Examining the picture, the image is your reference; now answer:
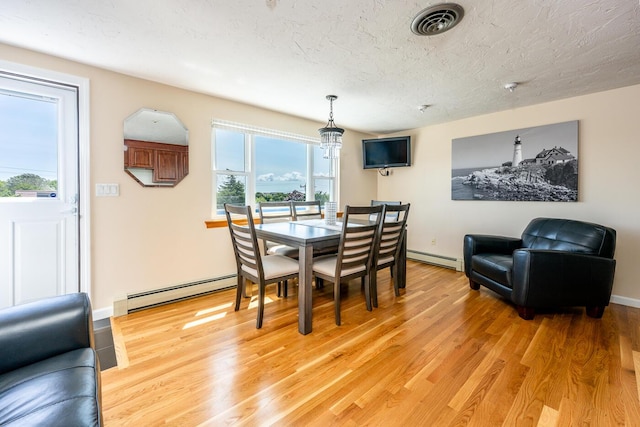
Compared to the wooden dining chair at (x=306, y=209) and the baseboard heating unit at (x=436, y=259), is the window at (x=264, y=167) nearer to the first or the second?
the wooden dining chair at (x=306, y=209)

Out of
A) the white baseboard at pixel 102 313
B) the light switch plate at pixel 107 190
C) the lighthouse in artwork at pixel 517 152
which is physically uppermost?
the lighthouse in artwork at pixel 517 152

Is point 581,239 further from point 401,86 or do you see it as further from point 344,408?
point 344,408

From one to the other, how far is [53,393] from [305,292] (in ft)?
4.81

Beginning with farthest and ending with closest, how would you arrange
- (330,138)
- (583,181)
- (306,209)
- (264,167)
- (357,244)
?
(306,209) → (264,167) → (583,181) → (330,138) → (357,244)

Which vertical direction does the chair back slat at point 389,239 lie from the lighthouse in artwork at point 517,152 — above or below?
below

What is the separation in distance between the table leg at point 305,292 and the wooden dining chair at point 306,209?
1.30 m

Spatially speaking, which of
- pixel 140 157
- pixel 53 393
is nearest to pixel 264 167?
pixel 140 157

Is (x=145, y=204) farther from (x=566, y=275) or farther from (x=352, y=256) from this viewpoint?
(x=566, y=275)

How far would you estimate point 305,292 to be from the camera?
2.16 metres

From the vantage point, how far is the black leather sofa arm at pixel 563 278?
2338mm

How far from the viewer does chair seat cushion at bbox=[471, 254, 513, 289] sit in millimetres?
2539

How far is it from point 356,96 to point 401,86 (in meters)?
0.50

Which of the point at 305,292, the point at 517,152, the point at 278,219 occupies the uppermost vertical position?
the point at 517,152

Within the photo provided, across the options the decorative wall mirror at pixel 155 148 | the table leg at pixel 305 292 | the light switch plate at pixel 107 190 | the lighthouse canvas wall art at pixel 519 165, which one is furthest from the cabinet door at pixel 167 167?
the lighthouse canvas wall art at pixel 519 165
